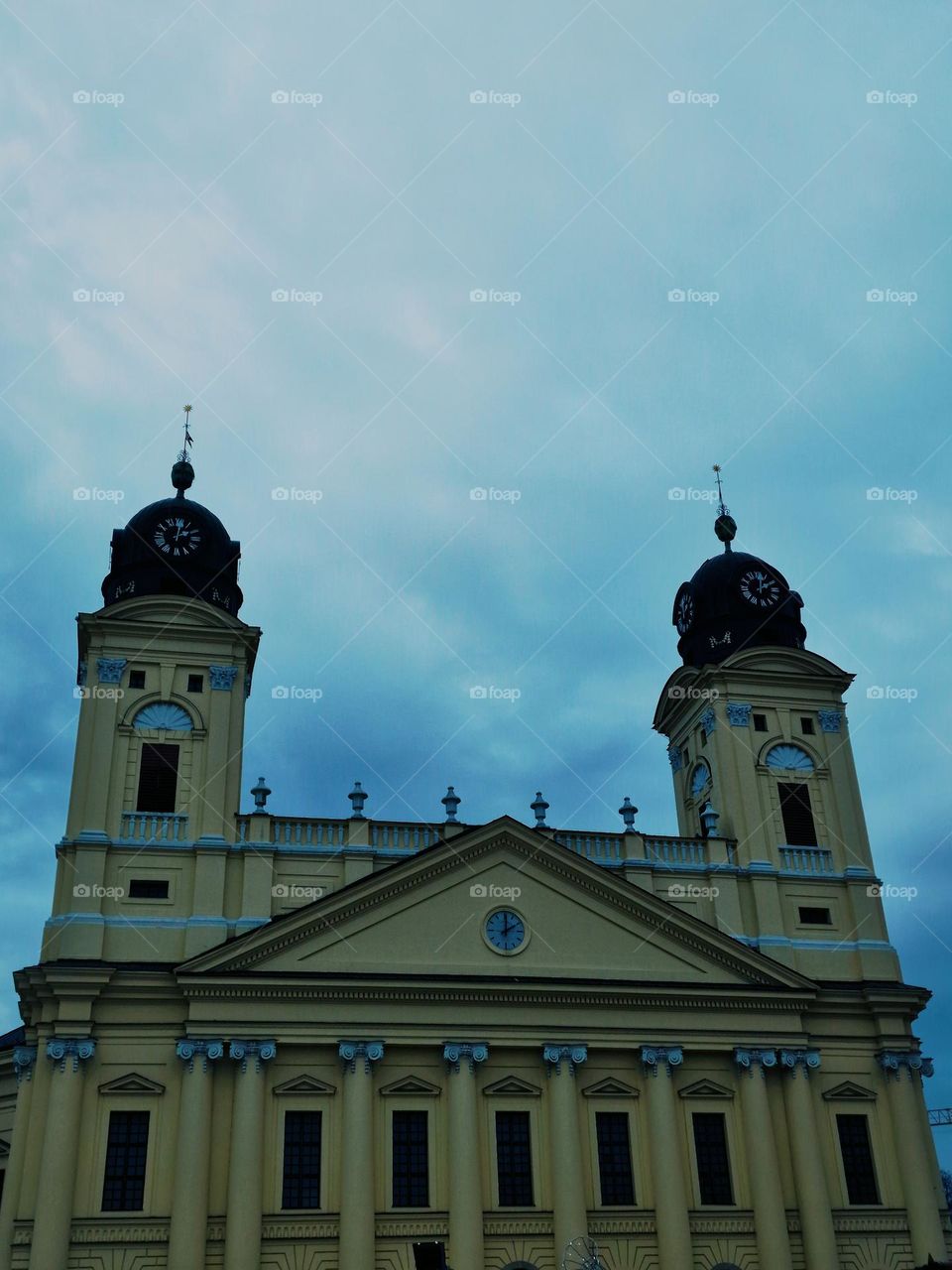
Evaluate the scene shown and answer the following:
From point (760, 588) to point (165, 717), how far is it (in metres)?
20.6

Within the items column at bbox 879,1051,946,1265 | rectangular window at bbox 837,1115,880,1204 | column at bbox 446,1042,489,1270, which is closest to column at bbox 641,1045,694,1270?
column at bbox 446,1042,489,1270

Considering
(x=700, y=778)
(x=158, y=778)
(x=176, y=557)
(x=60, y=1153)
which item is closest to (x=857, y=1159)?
(x=700, y=778)

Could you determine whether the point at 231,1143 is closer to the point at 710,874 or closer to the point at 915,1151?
the point at 710,874

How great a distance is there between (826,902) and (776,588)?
1128 centimetres

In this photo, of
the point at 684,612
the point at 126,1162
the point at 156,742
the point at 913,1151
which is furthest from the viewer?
the point at 684,612

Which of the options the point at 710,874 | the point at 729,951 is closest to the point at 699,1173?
the point at 729,951

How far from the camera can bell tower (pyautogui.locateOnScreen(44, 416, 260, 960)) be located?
32438mm

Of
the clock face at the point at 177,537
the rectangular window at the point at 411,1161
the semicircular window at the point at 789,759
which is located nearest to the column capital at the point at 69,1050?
the rectangular window at the point at 411,1161

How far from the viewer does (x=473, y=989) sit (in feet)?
106

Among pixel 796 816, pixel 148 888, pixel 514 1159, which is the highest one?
pixel 796 816

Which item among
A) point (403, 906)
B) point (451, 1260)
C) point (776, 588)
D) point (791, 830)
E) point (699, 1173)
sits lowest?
point (451, 1260)

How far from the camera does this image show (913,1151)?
109ft

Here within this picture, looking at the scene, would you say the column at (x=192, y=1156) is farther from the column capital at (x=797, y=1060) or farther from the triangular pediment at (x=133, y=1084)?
the column capital at (x=797, y=1060)

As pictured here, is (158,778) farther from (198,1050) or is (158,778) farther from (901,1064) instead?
(901,1064)
